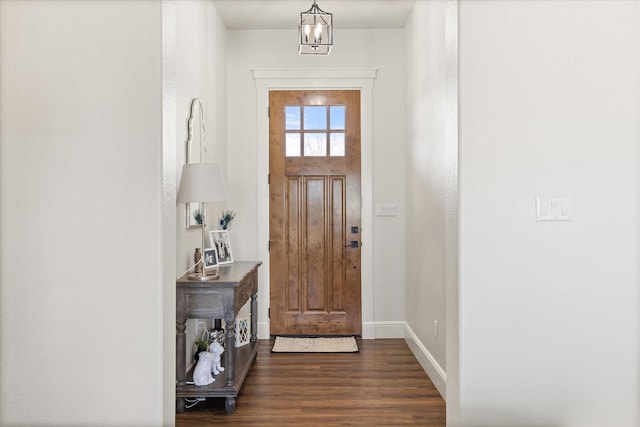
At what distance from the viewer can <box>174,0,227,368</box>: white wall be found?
318cm

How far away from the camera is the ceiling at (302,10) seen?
4082mm

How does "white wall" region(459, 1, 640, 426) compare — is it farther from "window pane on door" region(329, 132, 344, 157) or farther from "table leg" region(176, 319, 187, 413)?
"window pane on door" region(329, 132, 344, 157)

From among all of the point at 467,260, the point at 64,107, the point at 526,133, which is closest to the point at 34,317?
the point at 64,107

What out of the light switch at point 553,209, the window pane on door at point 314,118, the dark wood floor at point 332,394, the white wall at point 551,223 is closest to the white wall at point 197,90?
the dark wood floor at point 332,394

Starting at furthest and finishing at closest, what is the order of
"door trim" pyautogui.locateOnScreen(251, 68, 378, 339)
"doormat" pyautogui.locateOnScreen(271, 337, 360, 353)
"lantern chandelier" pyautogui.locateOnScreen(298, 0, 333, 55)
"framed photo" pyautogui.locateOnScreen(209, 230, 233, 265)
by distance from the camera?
"door trim" pyautogui.locateOnScreen(251, 68, 378, 339), "doormat" pyautogui.locateOnScreen(271, 337, 360, 353), "framed photo" pyautogui.locateOnScreen(209, 230, 233, 265), "lantern chandelier" pyautogui.locateOnScreen(298, 0, 333, 55)

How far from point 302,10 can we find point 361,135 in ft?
4.04

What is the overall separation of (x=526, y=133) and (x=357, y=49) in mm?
2953

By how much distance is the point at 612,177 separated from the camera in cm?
208

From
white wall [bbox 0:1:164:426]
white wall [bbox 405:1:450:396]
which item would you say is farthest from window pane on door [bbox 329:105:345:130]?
white wall [bbox 0:1:164:426]

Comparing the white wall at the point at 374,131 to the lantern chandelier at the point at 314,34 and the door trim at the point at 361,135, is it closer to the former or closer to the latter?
the door trim at the point at 361,135

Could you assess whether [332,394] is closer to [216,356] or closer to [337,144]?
[216,356]

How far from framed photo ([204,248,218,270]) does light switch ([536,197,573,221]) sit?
2.34 m

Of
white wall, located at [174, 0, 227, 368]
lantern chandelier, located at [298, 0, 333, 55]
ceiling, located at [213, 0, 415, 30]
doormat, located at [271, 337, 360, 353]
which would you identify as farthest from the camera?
doormat, located at [271, 337, 360, 353]

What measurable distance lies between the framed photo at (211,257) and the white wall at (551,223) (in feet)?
6.90
